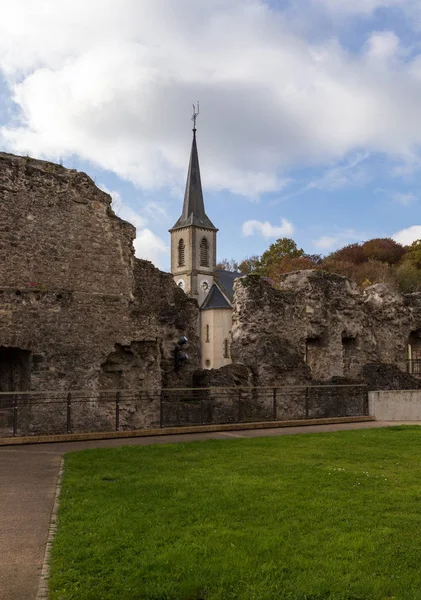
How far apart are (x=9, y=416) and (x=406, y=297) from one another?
50.3 ft

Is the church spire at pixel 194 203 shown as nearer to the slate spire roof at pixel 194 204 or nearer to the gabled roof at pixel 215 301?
the slate spire roof at pixel 194 204

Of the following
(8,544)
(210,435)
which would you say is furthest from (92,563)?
(210,435)

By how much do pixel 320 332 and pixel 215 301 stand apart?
48708mm

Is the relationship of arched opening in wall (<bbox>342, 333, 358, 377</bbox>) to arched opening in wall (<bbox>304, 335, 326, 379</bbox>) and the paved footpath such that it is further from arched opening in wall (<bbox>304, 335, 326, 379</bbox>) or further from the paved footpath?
the paved footpath

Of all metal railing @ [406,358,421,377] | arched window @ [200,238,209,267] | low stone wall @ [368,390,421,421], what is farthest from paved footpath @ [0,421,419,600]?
arched window @ [200,238,209,267]

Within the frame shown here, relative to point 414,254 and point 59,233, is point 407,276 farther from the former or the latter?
point 59,233

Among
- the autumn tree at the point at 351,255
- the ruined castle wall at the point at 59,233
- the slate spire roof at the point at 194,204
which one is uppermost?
the slate spire roof at the point at 194,204

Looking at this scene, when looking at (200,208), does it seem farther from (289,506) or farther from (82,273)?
(289,506)

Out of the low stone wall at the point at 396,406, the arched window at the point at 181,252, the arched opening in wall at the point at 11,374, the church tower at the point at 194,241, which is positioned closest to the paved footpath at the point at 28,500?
the arched opening in wall at the point at 11,374

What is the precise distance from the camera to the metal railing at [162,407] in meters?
14.0

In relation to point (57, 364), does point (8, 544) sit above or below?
below

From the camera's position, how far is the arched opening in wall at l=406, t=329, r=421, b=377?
77.3ft

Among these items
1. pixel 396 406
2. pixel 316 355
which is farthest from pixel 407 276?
pixel 396 406

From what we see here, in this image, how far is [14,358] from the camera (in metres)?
15.1
